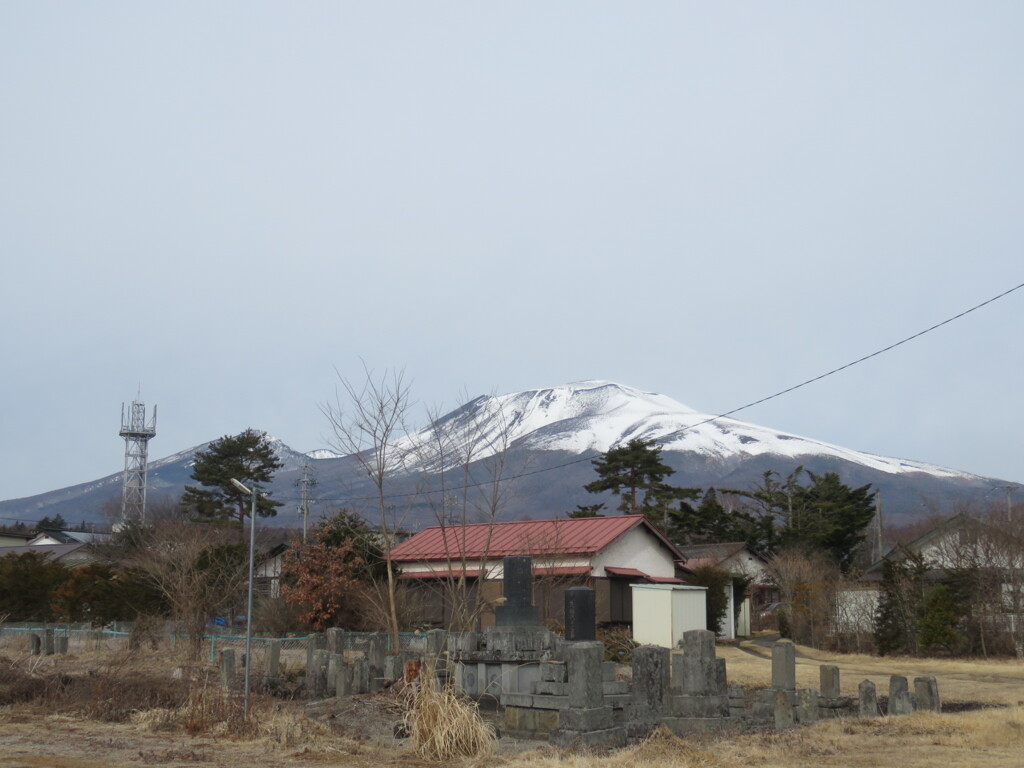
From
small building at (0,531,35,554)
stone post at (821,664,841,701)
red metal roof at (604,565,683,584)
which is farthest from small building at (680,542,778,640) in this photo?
small building at (0,531,35,554)

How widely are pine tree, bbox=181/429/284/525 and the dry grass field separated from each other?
4693 cm

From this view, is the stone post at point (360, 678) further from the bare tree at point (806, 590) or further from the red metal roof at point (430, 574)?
the bare tree at point (806, 590)

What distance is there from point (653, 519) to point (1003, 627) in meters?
26.8

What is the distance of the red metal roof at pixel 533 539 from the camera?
111ft

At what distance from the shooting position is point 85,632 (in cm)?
3158

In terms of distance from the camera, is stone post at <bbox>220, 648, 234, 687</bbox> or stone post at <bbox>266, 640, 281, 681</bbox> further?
stone post at <bbox>266, 640, 281, 681</bbox>

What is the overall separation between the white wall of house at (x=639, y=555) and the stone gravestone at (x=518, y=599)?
14.8 m

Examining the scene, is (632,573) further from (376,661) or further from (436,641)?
(376,661)

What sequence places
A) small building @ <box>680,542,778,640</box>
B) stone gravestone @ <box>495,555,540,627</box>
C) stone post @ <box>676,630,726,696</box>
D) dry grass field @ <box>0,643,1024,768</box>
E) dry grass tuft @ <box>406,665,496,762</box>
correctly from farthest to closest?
small building @ <box>680,542,778,640</box> → stone gravestone @ <box>495,555,540,627</box> → stone post @ <box>676,630,726,696</box> → dry grass tuft @ <box>406,665,496,762</box> → dry grass field @ <box>0,643,1024,768</box>

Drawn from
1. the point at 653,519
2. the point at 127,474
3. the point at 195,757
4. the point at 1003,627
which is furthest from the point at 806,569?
the point at 127,474

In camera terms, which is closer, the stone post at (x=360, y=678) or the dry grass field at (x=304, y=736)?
the dry grass field at (x=304, y=736)

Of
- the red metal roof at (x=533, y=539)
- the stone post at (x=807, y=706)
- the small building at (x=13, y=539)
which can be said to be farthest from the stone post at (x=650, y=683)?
the small building at (x=13, y=539)

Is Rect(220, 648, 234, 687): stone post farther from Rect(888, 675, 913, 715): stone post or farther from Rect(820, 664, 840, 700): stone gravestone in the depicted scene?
Rect(888, 675, 913, 715): stone post

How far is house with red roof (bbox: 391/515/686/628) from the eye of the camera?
3284 cm
